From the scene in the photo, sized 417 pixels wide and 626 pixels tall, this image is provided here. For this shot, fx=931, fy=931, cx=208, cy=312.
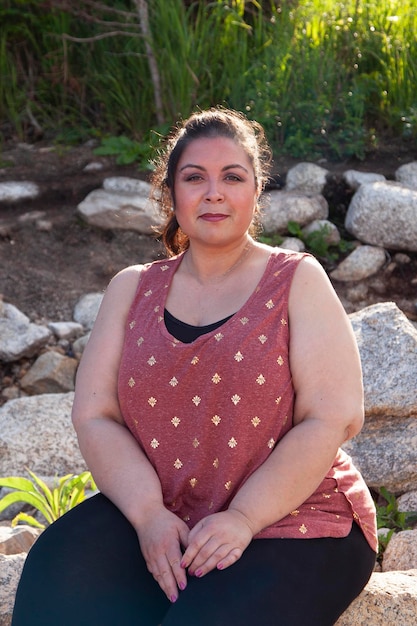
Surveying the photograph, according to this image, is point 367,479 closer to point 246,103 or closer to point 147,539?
point 147,539

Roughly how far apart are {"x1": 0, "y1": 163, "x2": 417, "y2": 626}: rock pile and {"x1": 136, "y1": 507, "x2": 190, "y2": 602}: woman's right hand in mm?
455

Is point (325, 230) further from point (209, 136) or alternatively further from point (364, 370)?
point (209, 136)

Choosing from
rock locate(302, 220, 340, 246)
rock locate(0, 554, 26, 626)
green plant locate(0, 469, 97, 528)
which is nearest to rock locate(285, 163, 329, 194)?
rock locate(302, 220, 340, 246)

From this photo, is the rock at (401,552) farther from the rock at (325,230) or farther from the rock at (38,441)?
the rock at (325,230)

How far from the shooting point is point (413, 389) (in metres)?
3.51

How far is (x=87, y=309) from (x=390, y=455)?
2133 millimetres

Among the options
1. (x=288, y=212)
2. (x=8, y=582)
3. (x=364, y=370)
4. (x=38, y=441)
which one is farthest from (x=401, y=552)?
(x=288, y=212)

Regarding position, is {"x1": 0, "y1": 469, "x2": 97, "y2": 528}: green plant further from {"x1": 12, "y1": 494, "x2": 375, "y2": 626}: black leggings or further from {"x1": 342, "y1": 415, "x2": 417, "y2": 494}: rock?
{"x1": 342, "y1": 415, "x2": 417, "y2": 494}: rock

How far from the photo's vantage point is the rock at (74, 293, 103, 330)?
16.5 ft

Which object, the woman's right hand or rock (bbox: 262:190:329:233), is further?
rock (bbox: 262:190:329:233)

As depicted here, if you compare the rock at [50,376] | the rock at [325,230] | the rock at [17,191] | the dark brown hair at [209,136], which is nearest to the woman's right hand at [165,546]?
the dark brown hair at [209,136]

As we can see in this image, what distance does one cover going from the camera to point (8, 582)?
8.93ft

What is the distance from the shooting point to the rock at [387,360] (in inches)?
139

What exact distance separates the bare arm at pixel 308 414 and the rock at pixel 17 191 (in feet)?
12.1
